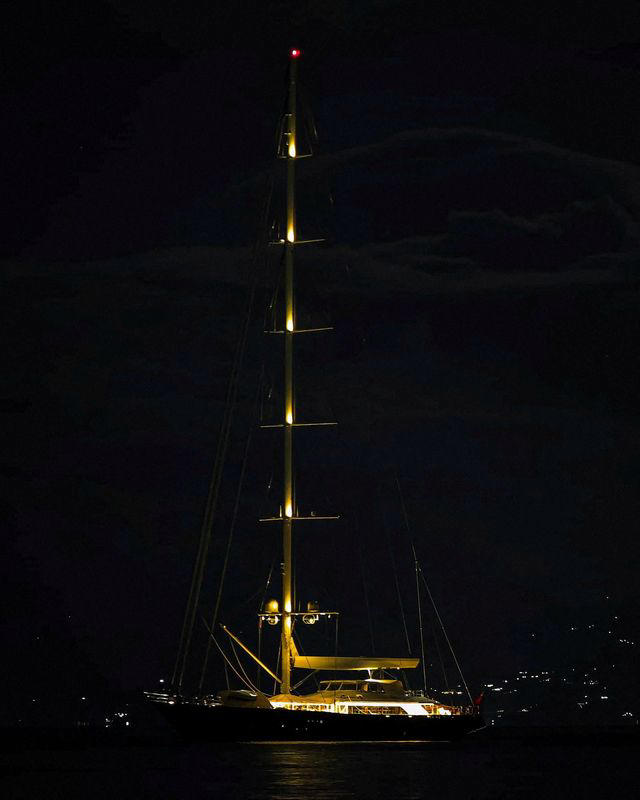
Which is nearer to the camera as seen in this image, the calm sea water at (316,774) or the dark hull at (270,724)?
the calm sea water at (316,774)

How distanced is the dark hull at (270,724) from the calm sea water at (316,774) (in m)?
1.57

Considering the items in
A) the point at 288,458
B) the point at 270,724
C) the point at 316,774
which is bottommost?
the point at 316,774

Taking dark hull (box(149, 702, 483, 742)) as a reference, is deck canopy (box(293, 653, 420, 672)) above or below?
above

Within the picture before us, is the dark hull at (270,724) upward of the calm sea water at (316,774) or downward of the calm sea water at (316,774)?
upward

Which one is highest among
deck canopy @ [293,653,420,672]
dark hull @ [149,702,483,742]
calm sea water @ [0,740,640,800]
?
deck canopy @ [293,653,420,672]

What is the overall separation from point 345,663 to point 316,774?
49.4ft

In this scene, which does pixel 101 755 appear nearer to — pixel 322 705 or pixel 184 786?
pixel 322 705

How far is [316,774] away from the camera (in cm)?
8262

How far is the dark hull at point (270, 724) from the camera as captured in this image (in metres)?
90.8

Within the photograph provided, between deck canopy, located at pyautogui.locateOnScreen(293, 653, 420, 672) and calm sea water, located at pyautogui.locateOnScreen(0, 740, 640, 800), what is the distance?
5.55m

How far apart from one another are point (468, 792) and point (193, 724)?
20405 millimetres

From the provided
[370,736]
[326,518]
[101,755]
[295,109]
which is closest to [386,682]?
[370,736]

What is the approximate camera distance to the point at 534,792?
79.7 meters

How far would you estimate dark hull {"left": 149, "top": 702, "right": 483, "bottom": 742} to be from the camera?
90750 mm
